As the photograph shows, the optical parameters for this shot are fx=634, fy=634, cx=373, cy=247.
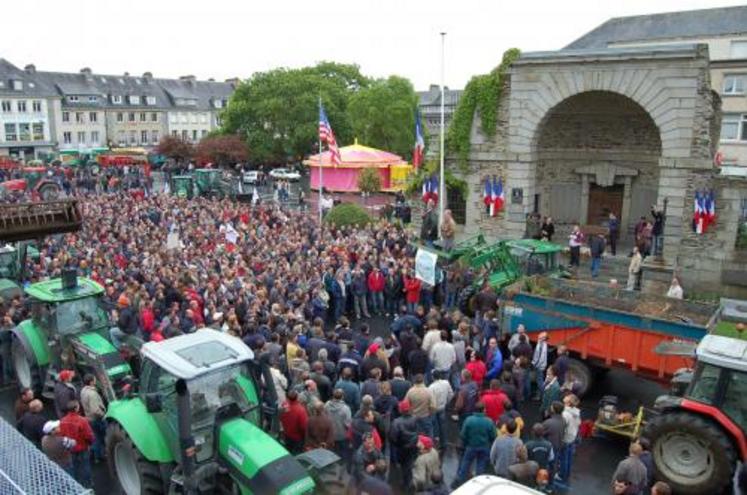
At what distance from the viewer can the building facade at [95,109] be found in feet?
216

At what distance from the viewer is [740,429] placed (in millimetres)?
8492

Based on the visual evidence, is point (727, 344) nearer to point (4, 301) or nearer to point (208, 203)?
point (4, 301)

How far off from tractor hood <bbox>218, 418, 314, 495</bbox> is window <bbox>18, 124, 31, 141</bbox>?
2745 inches

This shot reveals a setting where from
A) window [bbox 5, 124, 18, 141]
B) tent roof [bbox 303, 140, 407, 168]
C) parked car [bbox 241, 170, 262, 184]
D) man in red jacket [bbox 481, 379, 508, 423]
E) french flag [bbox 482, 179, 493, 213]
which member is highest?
window [bbox 5, 124, 18, 141]

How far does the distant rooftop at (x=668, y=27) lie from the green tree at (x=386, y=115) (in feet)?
46.5

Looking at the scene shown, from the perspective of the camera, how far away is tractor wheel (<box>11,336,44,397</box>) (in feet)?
37.2

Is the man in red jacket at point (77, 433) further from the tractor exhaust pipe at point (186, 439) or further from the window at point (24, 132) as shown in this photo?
the window at point (24, 132)

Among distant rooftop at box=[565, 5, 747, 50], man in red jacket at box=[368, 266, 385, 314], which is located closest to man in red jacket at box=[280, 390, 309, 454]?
man in red jacket at box=[368, 266, 385, 314]

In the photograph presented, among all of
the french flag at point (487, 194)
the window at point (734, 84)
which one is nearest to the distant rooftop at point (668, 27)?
the window at point (734, 84)

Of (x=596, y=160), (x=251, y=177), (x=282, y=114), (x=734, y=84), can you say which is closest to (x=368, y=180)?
(x=251, y=177)

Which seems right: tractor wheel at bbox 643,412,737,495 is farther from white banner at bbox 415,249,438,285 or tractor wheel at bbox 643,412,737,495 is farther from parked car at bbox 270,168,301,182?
parked car at bbox 270,168,301,182

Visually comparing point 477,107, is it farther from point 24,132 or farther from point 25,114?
Answer: point 24,132

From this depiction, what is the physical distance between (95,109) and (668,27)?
59599mm

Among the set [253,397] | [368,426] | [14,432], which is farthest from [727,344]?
[14,432]
